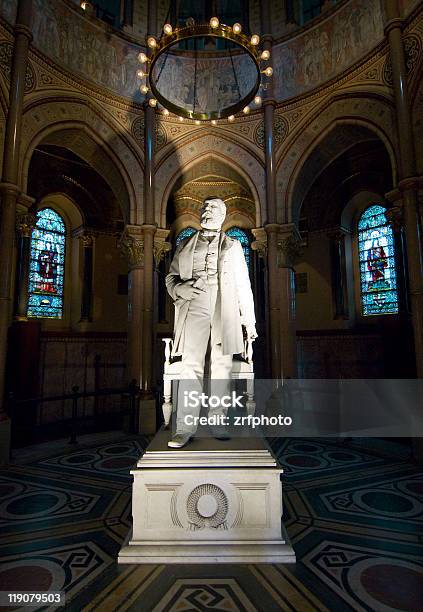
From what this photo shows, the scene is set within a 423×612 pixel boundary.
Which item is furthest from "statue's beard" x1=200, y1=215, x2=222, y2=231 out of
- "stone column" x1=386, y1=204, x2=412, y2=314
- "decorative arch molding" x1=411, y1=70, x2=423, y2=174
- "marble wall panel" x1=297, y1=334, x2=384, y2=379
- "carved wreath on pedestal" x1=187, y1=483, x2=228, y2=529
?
"marble wall panel" x1=297, y1=334, x2=384, y2=379

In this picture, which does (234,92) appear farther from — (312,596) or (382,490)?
(312,596)

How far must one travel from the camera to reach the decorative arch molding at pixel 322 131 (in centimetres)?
596

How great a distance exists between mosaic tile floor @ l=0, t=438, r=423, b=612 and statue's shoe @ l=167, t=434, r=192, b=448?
75cm

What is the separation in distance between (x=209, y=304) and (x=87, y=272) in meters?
7.61

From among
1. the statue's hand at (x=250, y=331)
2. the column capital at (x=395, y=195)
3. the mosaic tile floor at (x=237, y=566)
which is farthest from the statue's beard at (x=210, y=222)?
the column capital at (x=395, y=195)

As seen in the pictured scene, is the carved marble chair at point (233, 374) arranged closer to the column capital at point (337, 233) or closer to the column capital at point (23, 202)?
the column capital at point (23, 202)

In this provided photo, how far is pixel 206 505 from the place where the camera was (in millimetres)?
2453

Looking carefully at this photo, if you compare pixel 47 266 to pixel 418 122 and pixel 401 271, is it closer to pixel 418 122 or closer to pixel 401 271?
pixel 418 122

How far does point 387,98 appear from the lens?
5840 mm

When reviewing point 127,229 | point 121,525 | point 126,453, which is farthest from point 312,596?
point 127,229

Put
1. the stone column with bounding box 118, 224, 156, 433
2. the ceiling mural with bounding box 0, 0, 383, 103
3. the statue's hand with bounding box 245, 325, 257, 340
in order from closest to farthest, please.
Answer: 1. the statue's hand with bounding box 245, 325, 257, 340
2. the ceiling mural with bounding box 0, 0, 383, 103
3. the stone column with bounding box 118, 224, 156, 433

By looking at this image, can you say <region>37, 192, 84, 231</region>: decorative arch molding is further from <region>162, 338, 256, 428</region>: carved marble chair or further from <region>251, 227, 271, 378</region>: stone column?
<region>162, 338, 256, 428</region>: carved marble chair

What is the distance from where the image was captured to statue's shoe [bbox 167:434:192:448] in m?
2.62

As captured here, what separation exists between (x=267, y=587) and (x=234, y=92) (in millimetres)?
8895
